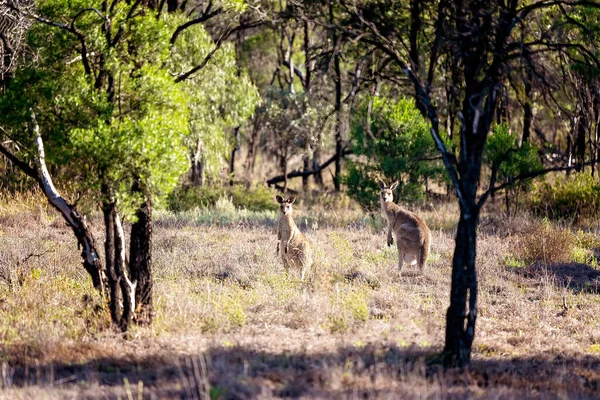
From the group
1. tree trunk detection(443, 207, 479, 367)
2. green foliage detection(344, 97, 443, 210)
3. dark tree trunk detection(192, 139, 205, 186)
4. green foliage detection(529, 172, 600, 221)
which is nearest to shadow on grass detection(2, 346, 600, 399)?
tree trunk detection(443, 207, 479, 367)

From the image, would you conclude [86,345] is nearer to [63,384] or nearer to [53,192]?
[63,384]

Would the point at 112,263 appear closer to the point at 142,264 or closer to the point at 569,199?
the point at 142,264

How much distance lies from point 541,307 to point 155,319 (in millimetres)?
5396

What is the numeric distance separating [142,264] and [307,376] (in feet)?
8.59

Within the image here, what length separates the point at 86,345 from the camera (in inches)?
309

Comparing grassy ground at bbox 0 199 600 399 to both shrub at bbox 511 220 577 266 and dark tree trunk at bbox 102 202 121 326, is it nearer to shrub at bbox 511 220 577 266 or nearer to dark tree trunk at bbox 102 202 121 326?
shrub at bbox 511 220 577 266

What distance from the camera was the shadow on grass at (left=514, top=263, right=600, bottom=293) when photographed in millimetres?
12188

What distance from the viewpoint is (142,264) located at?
8672 millimetres

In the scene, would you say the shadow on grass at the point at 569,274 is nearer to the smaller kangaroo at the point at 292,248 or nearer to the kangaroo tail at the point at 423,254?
the kangaroo tail at the point at 423,254

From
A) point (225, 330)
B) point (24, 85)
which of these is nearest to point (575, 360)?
point (225, 330)

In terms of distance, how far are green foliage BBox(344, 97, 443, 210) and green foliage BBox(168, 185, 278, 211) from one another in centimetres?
468

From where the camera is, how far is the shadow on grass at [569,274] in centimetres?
1219

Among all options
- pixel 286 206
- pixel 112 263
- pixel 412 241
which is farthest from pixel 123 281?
pixel 412 241

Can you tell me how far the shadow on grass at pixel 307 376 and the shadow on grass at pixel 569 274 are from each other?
429 cm
